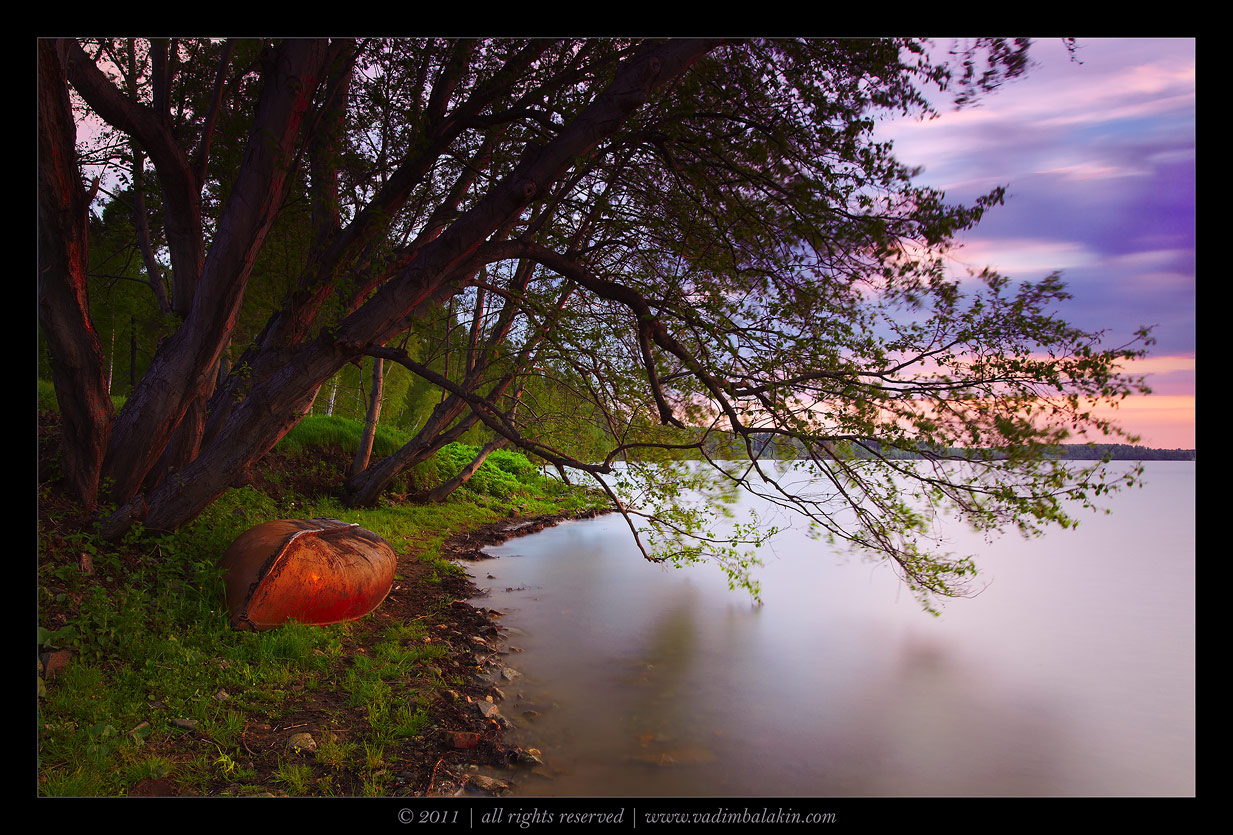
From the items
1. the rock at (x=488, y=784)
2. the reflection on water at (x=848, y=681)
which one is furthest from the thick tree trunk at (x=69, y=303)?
the rock at (x=488, y=784)

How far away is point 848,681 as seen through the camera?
23.0 feet

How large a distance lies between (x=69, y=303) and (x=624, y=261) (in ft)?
18.1

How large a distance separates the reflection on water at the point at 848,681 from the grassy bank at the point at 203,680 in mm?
1012

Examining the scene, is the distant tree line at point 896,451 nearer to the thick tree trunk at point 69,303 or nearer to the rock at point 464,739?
the rock at point 464,739

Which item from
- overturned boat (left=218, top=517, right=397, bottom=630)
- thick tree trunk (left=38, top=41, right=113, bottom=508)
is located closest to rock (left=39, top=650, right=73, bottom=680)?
overturned boat (left=218, top=517, right=397, bottom=630)

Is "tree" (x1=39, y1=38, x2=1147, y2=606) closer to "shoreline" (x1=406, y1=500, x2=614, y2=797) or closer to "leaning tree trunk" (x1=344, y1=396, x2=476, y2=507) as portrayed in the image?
"shoreline" (x1=406, y1=500, x2=614, y2=797)

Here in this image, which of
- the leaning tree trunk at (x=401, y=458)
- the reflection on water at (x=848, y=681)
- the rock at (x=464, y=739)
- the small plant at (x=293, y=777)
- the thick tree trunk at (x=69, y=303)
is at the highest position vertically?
the thick tree trunk at (x=69, y=303)

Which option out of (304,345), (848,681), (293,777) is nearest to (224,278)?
(304,345)

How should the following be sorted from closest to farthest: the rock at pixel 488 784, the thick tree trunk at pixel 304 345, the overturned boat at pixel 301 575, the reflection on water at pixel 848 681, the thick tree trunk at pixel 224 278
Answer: the rock at pixel 488 784 < the reflection on water at pixel 848 681 < the thick tree trunk at pixel 304 345 < the overturned boat at pixel 301 575 < the thick tree trunk at pixel 224 278

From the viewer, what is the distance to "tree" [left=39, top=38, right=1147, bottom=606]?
180 inches

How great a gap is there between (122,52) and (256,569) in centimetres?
622

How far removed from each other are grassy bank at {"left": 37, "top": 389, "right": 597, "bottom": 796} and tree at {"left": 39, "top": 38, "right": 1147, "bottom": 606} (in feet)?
2.18

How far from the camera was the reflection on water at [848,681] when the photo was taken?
503 cm
